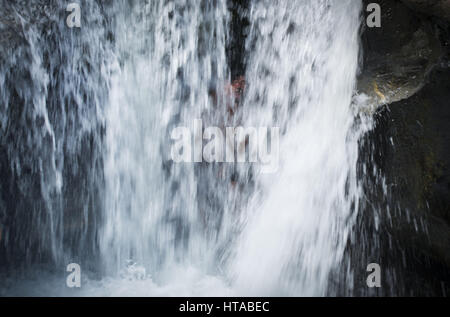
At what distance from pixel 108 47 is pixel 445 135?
4008 mm

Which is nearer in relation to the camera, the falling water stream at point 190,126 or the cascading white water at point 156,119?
the falling water stream at point 190,126

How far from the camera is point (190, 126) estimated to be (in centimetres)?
486

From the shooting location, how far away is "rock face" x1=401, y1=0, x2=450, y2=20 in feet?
8.87

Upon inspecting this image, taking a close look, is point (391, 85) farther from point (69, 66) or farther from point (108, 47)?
point (69, 66)

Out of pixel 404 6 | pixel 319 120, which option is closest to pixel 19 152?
pixel 319 120

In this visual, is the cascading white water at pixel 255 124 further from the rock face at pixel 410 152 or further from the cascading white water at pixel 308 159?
the rock face at pixel 410 152

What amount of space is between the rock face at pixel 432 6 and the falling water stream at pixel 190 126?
511 millimetres

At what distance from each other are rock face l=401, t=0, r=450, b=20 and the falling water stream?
51 centimetres

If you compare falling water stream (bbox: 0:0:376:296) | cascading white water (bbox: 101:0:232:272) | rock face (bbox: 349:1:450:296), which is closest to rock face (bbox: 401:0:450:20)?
rock face (bbox: 349:1:450:296)

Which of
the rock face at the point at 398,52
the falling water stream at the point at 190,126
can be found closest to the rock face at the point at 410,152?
the rock face at the point at 398,52

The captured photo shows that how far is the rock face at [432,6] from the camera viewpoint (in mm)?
2704

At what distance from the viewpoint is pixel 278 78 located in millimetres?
4086

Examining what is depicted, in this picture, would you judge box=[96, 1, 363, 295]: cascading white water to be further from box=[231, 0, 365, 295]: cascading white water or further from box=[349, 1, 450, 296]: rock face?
box=[349, 1, 450, 296]: rock face
